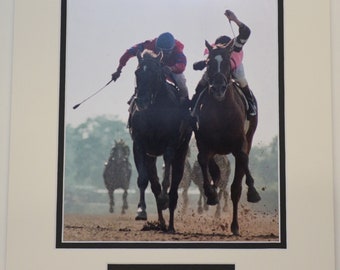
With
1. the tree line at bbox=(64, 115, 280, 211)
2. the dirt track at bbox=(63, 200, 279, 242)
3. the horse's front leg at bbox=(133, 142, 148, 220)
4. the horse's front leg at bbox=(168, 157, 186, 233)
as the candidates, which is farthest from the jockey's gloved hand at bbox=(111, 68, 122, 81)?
the dirt track at bbox=(63, 200, 279, 242)

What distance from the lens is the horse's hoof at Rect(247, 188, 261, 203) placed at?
1819 millimetres

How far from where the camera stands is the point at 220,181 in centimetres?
183

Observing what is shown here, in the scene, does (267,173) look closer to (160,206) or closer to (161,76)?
(160,206)

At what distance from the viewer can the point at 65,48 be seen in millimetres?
1850

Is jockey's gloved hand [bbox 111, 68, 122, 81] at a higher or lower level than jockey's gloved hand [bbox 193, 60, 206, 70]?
lower

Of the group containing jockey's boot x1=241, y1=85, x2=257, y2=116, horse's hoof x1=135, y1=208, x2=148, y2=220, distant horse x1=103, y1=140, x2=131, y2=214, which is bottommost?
horse's hoof x1=135, y1=208, x2=148, y2=220

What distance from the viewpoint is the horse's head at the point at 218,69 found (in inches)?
72.8

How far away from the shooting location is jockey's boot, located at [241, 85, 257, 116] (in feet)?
6.07

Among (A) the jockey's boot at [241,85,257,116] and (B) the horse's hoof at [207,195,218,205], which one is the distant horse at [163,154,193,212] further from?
(A) the jockey's boot at [241,85,257,116]

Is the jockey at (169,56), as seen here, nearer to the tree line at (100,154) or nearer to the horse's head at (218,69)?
the horse's head at (218,69)

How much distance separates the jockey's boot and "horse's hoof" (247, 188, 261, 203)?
12.3 inches

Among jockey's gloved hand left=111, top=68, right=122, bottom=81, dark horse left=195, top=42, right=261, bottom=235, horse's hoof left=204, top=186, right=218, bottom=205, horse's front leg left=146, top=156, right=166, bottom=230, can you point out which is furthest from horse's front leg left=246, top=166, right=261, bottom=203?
jockey's gloved hand left=111, top=68, right=122, bottom=81
